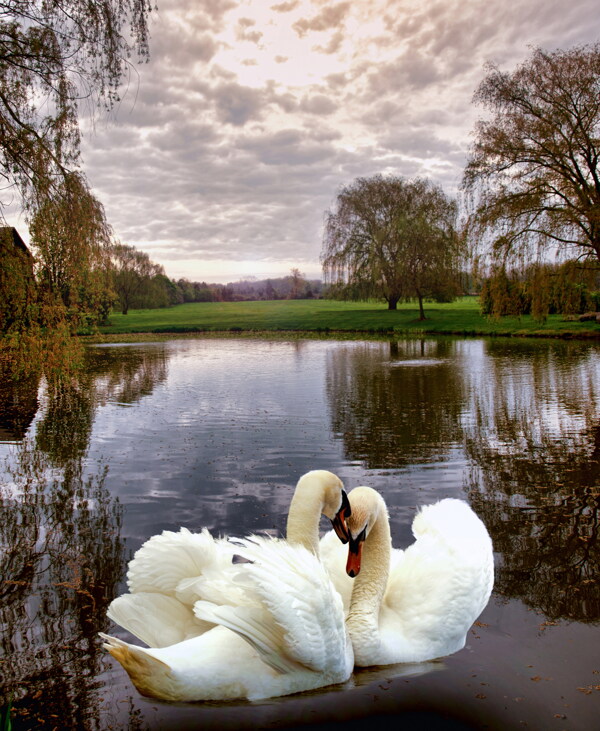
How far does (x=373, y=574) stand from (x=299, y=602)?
988 mm

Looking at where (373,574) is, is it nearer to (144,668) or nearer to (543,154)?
(144,668)

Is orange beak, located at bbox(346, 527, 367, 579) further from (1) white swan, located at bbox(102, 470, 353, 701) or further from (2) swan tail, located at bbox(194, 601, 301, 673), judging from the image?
(2) swan tail, located at bbox(194, 601, 301, 673)

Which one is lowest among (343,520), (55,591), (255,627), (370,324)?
(55,591)

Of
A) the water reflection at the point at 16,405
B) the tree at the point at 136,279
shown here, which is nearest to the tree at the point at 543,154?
the water reflection at the point at 16,405

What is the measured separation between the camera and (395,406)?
43.3ft

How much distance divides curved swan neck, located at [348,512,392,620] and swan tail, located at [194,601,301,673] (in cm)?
71

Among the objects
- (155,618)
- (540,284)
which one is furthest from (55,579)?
(540,284)

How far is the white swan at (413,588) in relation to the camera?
369cm

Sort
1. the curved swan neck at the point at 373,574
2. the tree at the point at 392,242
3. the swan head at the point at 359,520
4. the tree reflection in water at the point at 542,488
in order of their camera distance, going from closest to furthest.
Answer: the curved swan neck at the point at 373,574 → the swan head at the point at 359,520 → the tree reflection in water at the point at 542,488 → the tree at the point at 392,242

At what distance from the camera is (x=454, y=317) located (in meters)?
43.1

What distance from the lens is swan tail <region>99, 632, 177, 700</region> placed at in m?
3.02

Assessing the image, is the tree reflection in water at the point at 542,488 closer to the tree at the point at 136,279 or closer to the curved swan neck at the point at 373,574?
the curved swan neck at the point at 373,574

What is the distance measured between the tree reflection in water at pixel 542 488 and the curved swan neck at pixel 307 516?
1689mm

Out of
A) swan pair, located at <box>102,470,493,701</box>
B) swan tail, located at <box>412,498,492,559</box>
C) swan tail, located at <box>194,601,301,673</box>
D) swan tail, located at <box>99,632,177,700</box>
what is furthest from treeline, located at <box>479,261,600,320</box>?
swan tail, located at <box>99,632,177,700</box>
